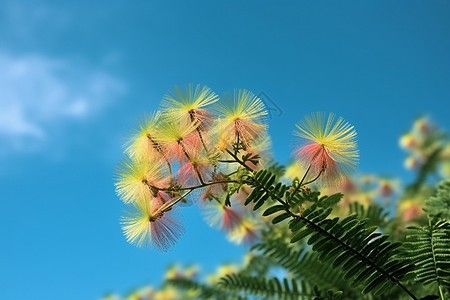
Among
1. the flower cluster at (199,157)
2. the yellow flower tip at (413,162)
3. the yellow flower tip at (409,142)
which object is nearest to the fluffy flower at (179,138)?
the flower cluster at (199,157)

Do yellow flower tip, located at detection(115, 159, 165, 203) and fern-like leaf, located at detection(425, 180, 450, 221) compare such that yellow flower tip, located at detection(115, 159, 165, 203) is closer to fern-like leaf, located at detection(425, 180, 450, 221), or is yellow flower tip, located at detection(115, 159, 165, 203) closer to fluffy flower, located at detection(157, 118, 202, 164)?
fluffy flower, located at detection(157, 118, 202, 164)

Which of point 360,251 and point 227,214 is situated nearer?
point 360,251

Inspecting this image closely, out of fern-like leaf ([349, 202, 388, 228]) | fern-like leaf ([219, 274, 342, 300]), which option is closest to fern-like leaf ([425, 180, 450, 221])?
fern-like leaf ([349, 202, 388, 228])

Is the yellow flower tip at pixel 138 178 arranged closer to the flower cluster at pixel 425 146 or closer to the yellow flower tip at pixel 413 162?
the flower cluster at pixel 425 146

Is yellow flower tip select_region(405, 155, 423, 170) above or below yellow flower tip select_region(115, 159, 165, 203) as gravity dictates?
above

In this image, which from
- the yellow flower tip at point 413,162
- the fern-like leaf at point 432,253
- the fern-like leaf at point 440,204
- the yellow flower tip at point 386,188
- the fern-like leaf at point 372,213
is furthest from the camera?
the yellow flower tip at point 413,162

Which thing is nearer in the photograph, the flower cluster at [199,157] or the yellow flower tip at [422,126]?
the flower cluster at [199,157]

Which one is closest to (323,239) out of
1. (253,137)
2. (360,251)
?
(360,251)

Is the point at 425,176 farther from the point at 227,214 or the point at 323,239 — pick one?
the point at 323,239
